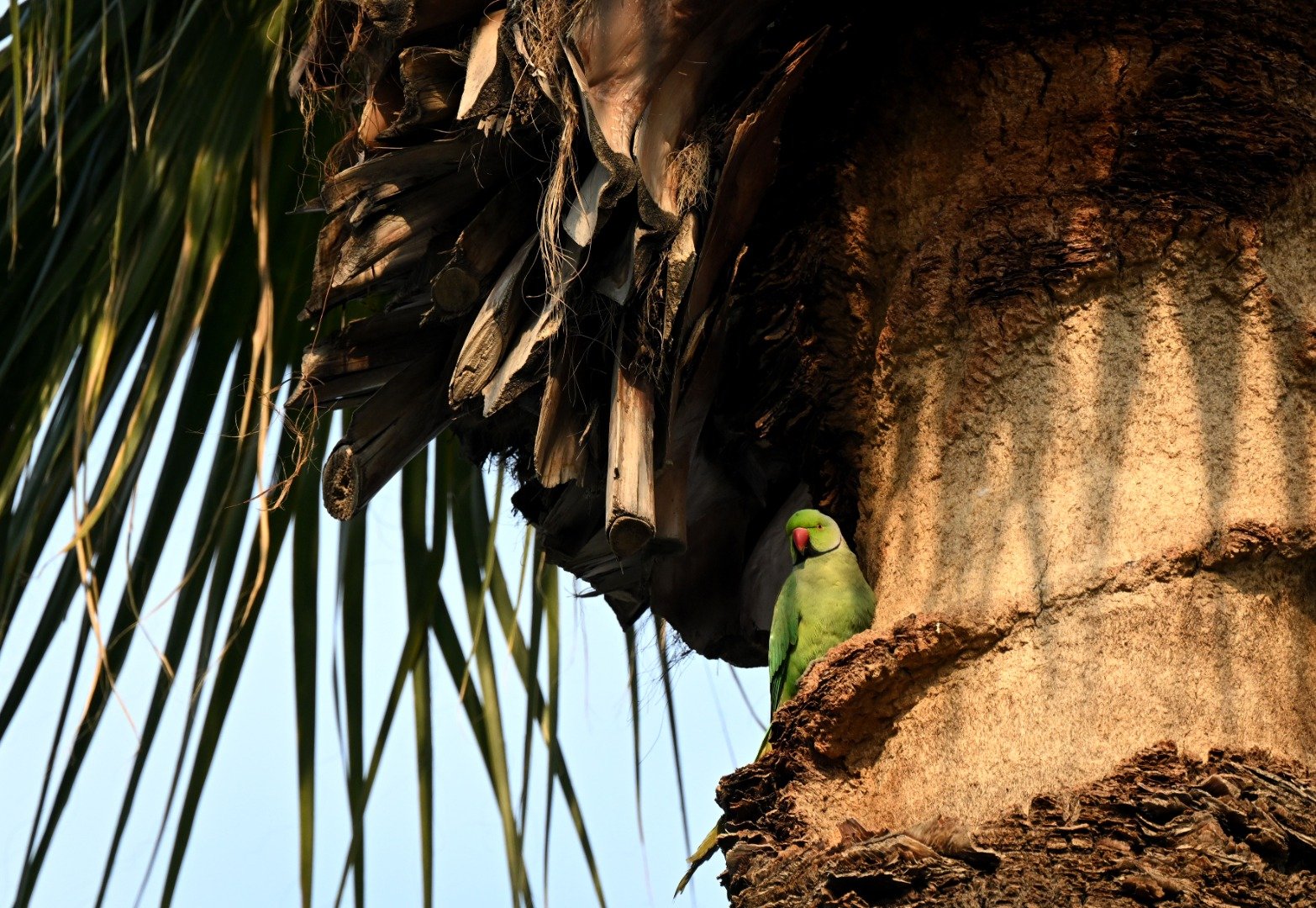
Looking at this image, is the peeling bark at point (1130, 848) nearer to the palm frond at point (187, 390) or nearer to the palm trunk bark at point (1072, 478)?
the palm trunk bark at point (1072, 478)

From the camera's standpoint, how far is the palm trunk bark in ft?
5.28

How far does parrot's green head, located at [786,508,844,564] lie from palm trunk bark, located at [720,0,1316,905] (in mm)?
588

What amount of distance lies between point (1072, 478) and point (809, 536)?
1.02 metres

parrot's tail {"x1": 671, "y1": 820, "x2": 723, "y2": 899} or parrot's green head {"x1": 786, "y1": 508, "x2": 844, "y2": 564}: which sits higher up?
parrot's green head {"x1": 786, "y1": 508, "x2": 844, "y2": 564}

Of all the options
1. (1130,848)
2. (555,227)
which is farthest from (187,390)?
(1130,848)

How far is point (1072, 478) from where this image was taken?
1896mm

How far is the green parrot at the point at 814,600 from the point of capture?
2.79 meters

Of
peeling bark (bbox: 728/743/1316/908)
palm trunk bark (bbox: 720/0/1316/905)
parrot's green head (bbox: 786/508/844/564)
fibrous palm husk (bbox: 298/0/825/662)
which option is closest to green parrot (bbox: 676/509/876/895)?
parrot's green head (bbox: 786/508/844/564)

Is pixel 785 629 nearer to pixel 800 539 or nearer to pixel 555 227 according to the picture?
pixel 800 539

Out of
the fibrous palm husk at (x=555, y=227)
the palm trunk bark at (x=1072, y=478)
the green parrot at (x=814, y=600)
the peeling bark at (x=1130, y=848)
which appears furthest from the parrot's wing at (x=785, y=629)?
the peeling bark at (x=1130, y=848)

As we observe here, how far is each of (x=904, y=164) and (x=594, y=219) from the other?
1.69 feet

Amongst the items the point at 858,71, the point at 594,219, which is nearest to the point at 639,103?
the point at 594,219

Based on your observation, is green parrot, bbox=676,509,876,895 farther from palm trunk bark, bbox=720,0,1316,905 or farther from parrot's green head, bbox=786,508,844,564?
palm trunk bark, bbox=720,0,1316,905

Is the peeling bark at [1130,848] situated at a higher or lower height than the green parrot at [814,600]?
lower
